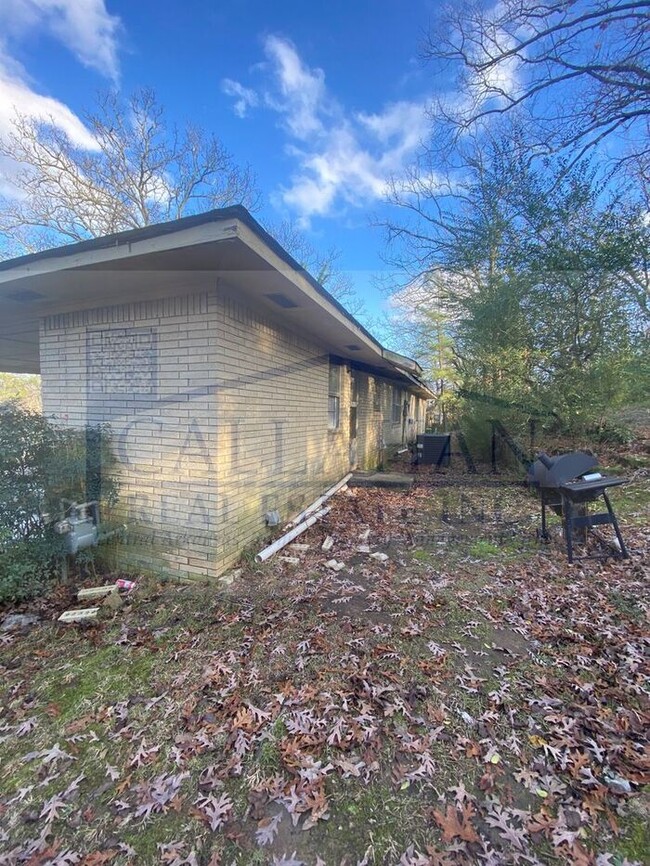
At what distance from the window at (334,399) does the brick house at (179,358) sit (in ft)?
8.89

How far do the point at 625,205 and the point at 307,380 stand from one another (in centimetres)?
635

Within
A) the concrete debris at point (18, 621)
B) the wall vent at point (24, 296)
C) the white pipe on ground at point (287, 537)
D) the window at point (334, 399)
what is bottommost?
the concrete debris at point (18, 621)

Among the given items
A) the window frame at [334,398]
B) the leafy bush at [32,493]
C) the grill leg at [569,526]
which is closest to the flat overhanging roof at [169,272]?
the leafy bush at [32,493]

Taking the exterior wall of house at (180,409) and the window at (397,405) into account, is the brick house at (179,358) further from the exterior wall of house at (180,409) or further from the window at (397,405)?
the window at (397,405)

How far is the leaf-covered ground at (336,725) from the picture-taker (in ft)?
5.20

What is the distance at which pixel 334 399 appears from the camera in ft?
27.7

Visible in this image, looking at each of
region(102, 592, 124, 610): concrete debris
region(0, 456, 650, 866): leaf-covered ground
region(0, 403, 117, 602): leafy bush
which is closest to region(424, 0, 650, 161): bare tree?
region(0, 456, 650, 866): leaf-covered ground

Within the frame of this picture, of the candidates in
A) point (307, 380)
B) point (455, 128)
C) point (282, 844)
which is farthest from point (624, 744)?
point (455, 128)

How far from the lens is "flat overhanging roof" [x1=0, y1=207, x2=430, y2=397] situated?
9.21 ft

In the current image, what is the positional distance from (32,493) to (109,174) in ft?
48.5

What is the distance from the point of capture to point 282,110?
28.8 feet

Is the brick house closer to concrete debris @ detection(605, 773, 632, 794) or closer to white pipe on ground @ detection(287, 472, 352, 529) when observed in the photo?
white pipe on ground @ detection(287, 472, 352, 529)

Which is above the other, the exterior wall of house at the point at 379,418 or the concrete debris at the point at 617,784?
the exterior wall of house at the point at 379,418

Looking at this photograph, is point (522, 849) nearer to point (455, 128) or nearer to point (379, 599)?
point (379, 599)
